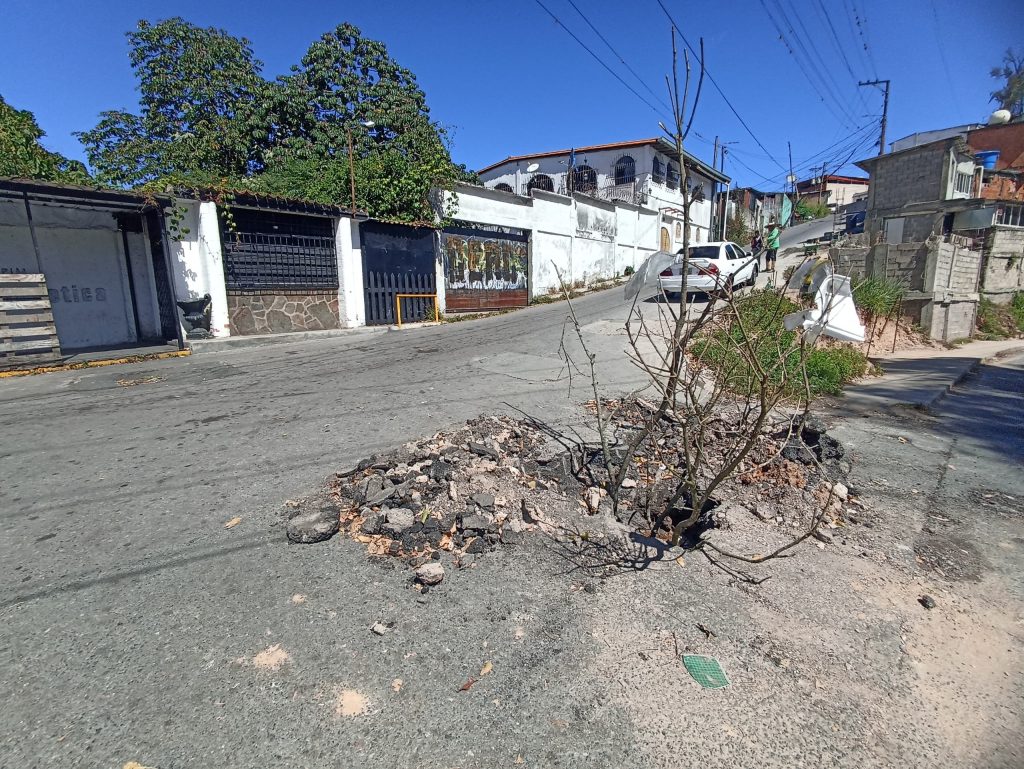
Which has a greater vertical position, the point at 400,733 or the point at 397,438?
the point at 397,438

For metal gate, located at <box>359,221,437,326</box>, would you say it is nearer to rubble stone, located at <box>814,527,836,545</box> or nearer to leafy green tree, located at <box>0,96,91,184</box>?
leafy green tree, located at <box>0,96,91,184</box>

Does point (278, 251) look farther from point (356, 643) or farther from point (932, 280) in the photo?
point (932, 280)

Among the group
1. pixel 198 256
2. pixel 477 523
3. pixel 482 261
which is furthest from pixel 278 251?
pixel 477 523

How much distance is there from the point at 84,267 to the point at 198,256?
2.47 metres

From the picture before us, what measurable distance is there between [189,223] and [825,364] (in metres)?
12.1

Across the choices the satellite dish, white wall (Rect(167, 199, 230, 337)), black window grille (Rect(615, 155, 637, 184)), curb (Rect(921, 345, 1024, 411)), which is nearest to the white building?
black window grille (Rect(615, 155, 637, 184))

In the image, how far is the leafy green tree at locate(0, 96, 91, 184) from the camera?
910 centimetres

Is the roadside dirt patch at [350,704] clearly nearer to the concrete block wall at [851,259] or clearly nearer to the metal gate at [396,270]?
the metal gate at [396,270]

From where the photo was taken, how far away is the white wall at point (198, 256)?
9766 millimetres

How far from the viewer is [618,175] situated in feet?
90.9

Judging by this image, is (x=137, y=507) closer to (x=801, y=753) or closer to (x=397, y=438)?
(x=397, y=438)

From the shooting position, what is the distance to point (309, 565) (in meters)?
2.71

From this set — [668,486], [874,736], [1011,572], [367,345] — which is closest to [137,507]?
[668,486]

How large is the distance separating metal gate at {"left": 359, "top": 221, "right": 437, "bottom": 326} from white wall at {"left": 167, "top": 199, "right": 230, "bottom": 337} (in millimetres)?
3400
